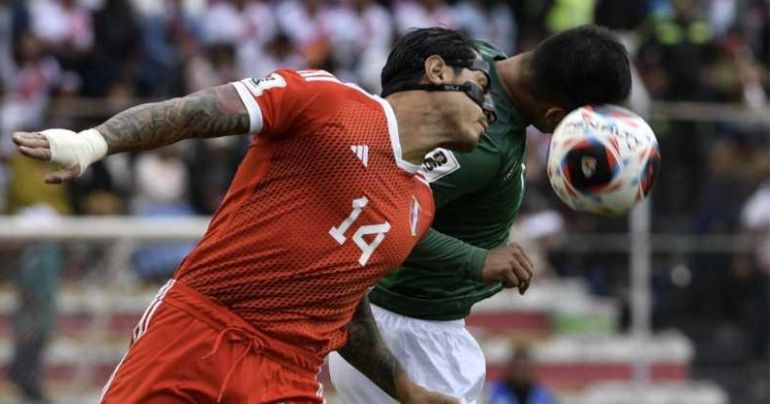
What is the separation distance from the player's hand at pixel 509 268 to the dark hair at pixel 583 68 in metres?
0.64

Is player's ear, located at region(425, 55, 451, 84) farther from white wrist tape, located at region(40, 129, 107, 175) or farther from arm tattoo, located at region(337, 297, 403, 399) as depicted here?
white wrist tape, located at region(40, 129, 107, 175)

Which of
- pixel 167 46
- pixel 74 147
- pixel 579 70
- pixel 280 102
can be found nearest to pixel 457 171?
pixel 579 70

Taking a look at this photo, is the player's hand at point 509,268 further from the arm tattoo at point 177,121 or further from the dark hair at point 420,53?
the arm tattoo at point 177,121

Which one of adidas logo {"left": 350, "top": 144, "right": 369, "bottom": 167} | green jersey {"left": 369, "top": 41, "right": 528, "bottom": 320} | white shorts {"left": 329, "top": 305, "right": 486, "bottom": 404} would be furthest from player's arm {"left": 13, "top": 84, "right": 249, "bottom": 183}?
white shorts {"left": 329, "top": 305, "right": 486, "bottom": 404}

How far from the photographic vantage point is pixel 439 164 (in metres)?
6.19

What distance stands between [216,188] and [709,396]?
181 inches

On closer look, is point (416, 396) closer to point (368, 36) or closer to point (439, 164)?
point (439, 164)

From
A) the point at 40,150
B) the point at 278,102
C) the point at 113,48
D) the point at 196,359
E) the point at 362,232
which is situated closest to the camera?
the point at 40,150

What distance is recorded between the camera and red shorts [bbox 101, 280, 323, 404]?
17.4ft

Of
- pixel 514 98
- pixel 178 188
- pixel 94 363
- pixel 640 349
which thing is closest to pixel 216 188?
pixel 178 188

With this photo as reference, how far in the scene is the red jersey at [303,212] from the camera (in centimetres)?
530

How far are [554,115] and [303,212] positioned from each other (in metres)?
1.44

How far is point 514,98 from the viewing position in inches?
254

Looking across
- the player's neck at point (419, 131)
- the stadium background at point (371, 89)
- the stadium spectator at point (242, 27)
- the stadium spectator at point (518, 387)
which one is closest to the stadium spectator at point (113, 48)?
the stadium background at point (371, 89)
